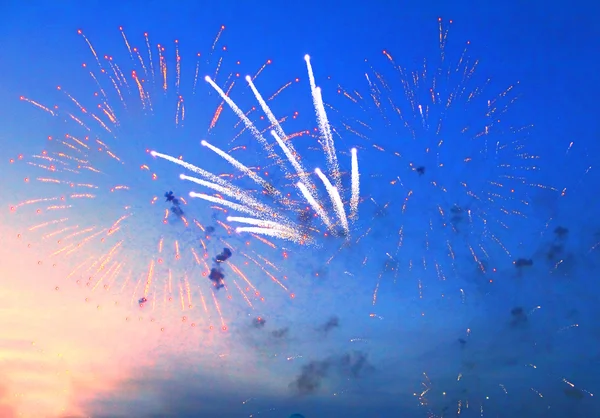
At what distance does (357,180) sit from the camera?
50000mm

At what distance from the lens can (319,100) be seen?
1954 inches

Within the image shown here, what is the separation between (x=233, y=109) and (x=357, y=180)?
7.58m

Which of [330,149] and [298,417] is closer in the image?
[330,149]

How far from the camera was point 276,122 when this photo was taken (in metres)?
50.2

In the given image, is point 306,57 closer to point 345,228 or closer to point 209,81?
point 209,81

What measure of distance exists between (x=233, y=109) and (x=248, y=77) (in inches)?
74.2

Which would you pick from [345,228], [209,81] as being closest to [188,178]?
[209,81]

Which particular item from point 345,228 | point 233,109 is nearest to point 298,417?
point 345,228

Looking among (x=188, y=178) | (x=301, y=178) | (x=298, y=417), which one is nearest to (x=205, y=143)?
(x=188, y=178)

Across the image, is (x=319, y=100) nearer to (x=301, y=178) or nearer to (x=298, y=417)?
(x=301, y=178)

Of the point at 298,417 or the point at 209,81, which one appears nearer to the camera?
the point at 209,81

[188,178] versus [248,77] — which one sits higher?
[248,77]

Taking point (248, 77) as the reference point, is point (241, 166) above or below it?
below

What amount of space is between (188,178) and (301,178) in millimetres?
6006
